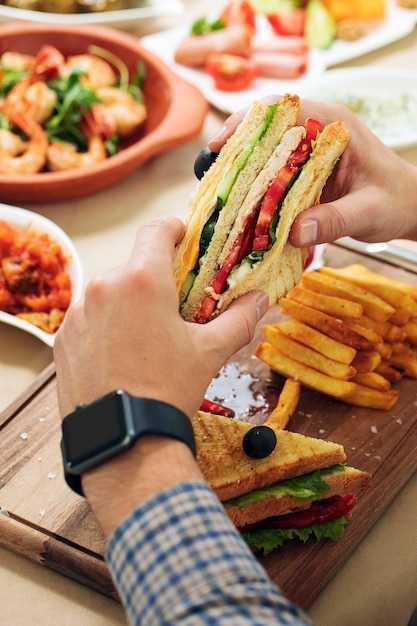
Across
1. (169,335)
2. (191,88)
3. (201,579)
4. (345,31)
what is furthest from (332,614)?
(345,31)

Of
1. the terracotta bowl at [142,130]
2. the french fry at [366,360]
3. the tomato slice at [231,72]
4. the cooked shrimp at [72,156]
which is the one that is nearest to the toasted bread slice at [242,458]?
the french fry at [366,360]

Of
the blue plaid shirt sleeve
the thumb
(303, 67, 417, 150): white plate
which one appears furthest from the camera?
(303, 67, 417, 150): white plate

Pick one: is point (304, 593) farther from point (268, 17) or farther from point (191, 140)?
point (268, 17)

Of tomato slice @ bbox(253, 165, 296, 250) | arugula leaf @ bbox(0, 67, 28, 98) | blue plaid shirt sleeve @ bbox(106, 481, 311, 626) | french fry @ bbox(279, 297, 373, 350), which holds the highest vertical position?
tomato slice @ bbox(253, 165, 296, 250)

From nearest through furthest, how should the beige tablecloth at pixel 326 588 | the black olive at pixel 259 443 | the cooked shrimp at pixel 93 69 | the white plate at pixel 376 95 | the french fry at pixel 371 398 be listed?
1. the beige tablecloth at pixel 326 588
2. the black olive at pixel 259 443
3. the french fry at pixel 371 398
4. the white plate at pixel 376 95
5. the cooked shrimp at pixel 93 69

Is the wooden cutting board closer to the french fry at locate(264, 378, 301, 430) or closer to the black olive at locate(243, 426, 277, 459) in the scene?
the french fry at locate(264, 378, 301, 430)

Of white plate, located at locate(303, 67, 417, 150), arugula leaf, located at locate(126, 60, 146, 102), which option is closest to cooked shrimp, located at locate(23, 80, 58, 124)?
arugula leaf, located at locate(126, 60, 146, 102)

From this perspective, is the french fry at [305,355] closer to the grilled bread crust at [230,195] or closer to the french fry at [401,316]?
the french fry at [401,316]

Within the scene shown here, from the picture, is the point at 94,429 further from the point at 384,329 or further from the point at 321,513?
the point at 384,329

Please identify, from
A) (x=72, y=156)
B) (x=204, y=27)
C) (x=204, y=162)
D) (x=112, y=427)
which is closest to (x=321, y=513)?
(x=112, y=427)
